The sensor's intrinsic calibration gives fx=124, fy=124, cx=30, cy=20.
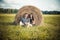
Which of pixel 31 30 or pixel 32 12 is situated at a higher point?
pixel 32 12

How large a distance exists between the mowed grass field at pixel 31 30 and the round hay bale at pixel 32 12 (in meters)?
0.04

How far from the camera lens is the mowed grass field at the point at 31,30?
3.98 ft

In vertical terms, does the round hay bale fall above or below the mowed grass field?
above

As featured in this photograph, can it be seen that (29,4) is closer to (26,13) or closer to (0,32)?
(26,13)

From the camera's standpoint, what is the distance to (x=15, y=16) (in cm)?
124

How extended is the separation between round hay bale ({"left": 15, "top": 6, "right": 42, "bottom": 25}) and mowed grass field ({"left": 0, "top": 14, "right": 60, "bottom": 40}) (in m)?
0.04

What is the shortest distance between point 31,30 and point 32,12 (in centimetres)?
18

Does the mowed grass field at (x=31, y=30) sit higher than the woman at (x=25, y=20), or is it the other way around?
the woman at (x=25, y=20)

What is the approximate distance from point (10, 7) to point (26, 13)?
0.56 feet

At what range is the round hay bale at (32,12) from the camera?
4.05ft

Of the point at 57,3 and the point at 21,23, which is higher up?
the point at 57,3

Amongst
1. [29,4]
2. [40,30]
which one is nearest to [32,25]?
[40,30]

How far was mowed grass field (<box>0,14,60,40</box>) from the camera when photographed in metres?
1.21

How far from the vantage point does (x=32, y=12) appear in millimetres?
1246
